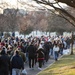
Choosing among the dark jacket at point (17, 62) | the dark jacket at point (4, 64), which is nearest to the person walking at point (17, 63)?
the dark jacket at point (17, 62)

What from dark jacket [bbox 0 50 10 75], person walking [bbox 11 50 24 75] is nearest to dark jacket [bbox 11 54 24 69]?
person walking [bbox 11 50 24 75]

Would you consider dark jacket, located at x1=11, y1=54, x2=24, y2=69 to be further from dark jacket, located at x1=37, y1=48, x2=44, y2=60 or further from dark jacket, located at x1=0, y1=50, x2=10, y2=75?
dark jacket, located at x1=37, y1=48, x2=44, y2=60

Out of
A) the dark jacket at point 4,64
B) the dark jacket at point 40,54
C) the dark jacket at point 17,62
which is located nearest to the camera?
the dark jacket at point 4,64

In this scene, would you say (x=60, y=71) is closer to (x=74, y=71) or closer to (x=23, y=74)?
(x=74, y=71)

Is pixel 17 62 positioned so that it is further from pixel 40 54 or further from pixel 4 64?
pixel 40 54

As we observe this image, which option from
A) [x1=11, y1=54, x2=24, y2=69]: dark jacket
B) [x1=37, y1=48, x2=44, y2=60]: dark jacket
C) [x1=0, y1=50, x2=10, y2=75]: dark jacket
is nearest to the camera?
[x1=0, y1=50, x2=10, y2=75]: dark jacket

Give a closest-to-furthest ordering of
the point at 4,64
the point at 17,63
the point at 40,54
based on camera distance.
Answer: the point at 4,64 < the point at 17,63 < the point at 40,54

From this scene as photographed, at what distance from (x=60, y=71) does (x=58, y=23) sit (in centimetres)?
4405

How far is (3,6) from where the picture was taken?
112 ft

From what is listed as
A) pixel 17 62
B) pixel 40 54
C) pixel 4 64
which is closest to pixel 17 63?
pixel 17 62

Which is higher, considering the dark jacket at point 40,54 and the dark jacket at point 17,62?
the dark jacket at point 17,62

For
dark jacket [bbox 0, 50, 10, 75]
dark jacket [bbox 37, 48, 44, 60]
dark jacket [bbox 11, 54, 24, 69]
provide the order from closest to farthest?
dark jacket [bbox 0, 50, 10, 75] < dark jacket [bbox 11, 54, 24, 69] < dark jacket [bbox 37, 48, 44, 60]

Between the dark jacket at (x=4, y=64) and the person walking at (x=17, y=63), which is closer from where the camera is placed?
the dark jacket at (x=4, y=64)

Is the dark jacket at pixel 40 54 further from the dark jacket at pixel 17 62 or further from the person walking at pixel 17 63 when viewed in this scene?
the dark jacket at pixel 17 62
